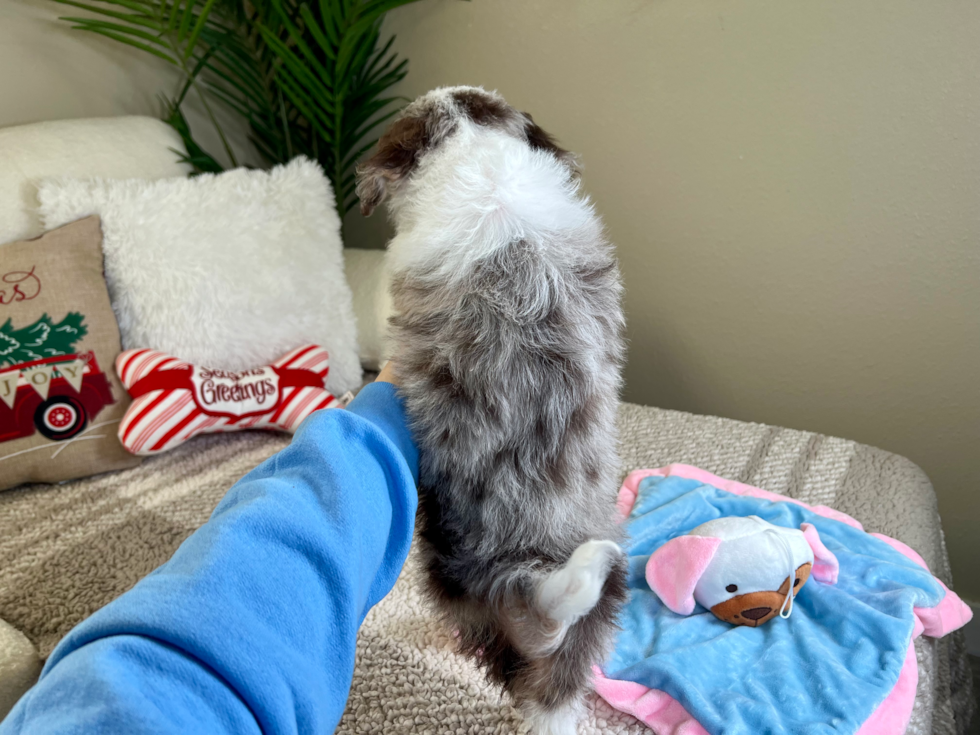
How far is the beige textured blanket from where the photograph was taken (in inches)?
29.0

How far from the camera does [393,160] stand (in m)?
0.76

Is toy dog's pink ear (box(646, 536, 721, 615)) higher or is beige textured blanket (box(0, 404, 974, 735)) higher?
toy dog's pink ear (box(646, 536, 721, 615))

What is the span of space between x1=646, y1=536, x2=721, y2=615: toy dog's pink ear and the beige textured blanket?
0.59ft

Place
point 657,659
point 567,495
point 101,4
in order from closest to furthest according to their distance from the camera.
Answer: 1. point 567,495
2. point 657,659
3. point 101,4

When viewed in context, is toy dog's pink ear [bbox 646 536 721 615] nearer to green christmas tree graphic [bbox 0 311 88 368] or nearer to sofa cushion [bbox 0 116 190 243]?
green christmas tree graphic [bbox 0 311 88 368]

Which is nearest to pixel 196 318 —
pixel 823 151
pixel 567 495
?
pixel 567 495

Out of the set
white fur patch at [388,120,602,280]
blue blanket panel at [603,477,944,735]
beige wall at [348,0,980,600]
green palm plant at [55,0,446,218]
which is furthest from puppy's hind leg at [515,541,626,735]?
green palm plant at [55,0,446,218]

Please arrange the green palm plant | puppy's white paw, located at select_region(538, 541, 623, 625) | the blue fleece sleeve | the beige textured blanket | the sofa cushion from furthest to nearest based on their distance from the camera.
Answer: the green palm plant
the sofa cushion
the beige textured blanket
puppy's white paw, located at select_region(538, 541, 623, 625)
the blue fleece sleeve

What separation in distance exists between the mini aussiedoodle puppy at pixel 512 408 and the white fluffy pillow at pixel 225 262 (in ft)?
2.44

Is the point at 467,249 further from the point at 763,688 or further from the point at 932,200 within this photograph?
the point at 932,200

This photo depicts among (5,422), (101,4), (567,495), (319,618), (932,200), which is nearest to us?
(319,618)

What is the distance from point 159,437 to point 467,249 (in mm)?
851

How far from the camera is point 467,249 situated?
2.11 feet

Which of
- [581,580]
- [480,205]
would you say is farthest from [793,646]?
[480,205]
